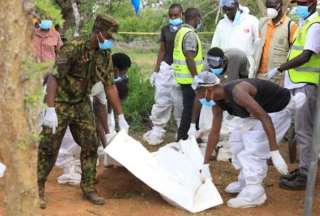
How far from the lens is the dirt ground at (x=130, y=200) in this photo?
4992 millimetres

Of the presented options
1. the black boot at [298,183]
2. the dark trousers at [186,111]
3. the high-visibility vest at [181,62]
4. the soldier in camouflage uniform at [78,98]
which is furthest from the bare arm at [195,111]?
the soldier in camouflage uniform at [78,98]

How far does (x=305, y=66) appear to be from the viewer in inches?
217

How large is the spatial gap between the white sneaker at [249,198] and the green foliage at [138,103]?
3335mm

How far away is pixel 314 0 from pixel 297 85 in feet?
2.65

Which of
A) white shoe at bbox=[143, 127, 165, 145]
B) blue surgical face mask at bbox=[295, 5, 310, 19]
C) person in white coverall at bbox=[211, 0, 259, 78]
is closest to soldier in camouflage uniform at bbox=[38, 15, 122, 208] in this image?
blue surgical face mask at bbox=[295, 5, 310, 19]

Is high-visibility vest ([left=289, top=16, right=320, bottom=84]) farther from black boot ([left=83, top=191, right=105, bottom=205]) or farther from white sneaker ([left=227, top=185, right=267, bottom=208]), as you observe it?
black boot ([left=83, top=191, right=105, bottom=205])

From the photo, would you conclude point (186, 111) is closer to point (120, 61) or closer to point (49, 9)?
point (120, 61)

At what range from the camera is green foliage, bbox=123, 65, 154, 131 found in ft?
28.0

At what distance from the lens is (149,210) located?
5062 millimetres

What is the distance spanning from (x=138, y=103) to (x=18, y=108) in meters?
6.19

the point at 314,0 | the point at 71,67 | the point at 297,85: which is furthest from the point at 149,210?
the point at 314,0

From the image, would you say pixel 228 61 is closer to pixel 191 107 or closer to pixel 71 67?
pixel 191 107

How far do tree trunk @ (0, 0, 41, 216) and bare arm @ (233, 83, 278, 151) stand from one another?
2511mm

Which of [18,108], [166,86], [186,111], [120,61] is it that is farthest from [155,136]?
[18,108]
